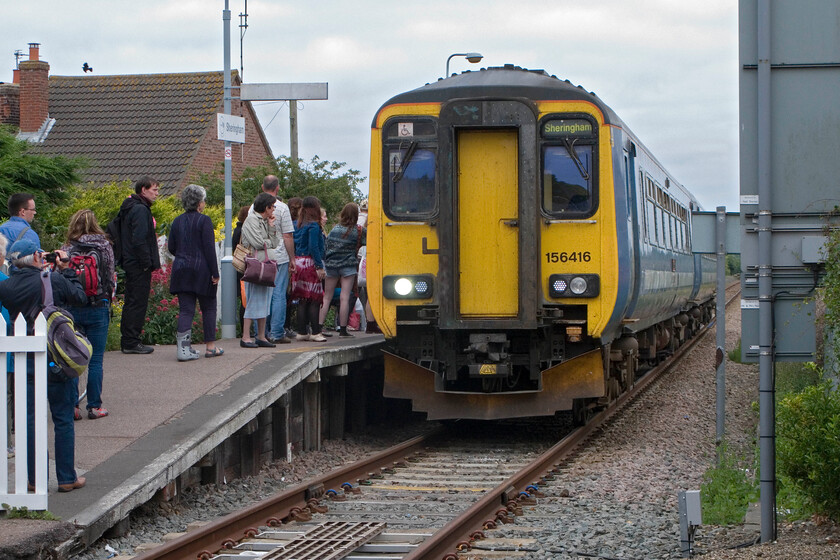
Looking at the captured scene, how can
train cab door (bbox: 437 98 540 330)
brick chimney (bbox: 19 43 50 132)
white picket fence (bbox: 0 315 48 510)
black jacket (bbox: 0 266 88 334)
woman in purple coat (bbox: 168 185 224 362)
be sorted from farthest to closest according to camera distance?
brick chimney (bbox: 19 43 50 132), woman in purple coat (bbox: 168 185 224 362), train cab door (bbox: 437 98 540 330), black jacket (bbox: 0 266 88 334), white picket fence (bbox: 0 315 48 510)

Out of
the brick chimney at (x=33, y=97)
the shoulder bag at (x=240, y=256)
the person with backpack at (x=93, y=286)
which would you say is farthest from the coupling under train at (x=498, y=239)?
the brick chimney at (x=33, y=97)

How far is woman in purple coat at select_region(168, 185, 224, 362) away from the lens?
10.5 metres

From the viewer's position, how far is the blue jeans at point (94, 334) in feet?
27.6

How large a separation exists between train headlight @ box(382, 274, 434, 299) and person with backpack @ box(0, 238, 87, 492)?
3756 millimetres

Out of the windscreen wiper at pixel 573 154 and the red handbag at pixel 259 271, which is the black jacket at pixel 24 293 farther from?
the windscreen wiper at pixel 573 154

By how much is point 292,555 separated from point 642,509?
2789 millimetres

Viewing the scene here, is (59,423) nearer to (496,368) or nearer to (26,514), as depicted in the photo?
(26,514)

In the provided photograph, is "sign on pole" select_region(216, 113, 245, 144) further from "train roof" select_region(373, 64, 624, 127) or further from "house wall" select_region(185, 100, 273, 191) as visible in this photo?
"house wall" select_region(185, 100, 273, 191)

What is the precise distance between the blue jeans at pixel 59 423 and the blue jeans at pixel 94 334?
5.04ft

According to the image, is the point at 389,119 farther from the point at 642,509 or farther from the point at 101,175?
the point at 101,175

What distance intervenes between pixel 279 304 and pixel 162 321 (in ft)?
6.47

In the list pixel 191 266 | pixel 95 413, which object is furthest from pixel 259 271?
pixel 95 413

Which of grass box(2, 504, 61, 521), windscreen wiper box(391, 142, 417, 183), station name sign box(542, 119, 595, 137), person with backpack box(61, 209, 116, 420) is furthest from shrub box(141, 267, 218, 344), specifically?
grass box(2, 504, 61, 521)

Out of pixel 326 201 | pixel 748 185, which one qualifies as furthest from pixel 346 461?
pixel 326 201
